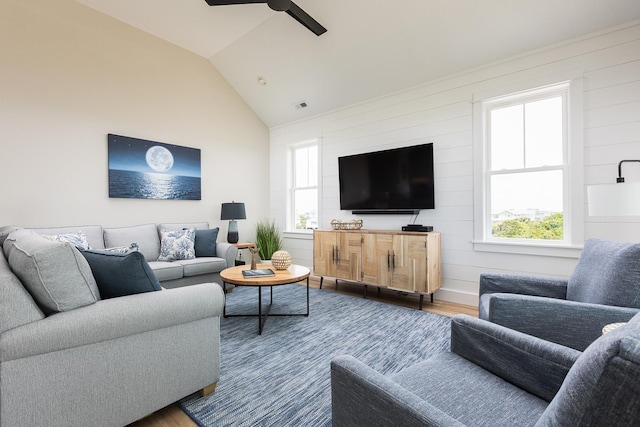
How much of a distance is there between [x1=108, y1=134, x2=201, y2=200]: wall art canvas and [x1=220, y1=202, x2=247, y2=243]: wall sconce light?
19.7 inches

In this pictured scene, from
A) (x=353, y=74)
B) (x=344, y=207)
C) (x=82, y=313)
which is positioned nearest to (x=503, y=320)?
(x=82, y=313)

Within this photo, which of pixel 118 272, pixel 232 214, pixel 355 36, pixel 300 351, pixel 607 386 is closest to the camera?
pixel 607 386

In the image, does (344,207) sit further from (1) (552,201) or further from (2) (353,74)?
(1) (552,201)

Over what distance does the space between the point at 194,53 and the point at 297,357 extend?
464 centimetres

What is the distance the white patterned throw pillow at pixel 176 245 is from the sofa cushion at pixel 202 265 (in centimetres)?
12

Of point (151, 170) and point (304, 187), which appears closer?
point (151, 170)

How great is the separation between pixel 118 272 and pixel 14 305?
0.40 metres

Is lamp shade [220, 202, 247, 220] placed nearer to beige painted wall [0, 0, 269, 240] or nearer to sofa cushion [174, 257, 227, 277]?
beige painted wall [0, 0, 269, 240]

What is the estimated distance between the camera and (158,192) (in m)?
4.23

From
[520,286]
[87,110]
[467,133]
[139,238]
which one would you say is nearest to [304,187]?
[139,238]

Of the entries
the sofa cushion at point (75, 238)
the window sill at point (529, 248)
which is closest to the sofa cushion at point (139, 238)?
the sofa cushion at point (75, 238)

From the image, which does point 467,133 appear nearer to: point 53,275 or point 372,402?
point 372,402

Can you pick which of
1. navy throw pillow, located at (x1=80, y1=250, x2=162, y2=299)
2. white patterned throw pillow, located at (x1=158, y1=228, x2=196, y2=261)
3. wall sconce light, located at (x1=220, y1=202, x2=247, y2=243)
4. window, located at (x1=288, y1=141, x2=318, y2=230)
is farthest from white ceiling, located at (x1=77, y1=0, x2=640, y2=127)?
navy throw pillow, located at (x1=80, y1=250, x2=162, y2=299)

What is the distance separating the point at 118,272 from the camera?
157 centimetres
